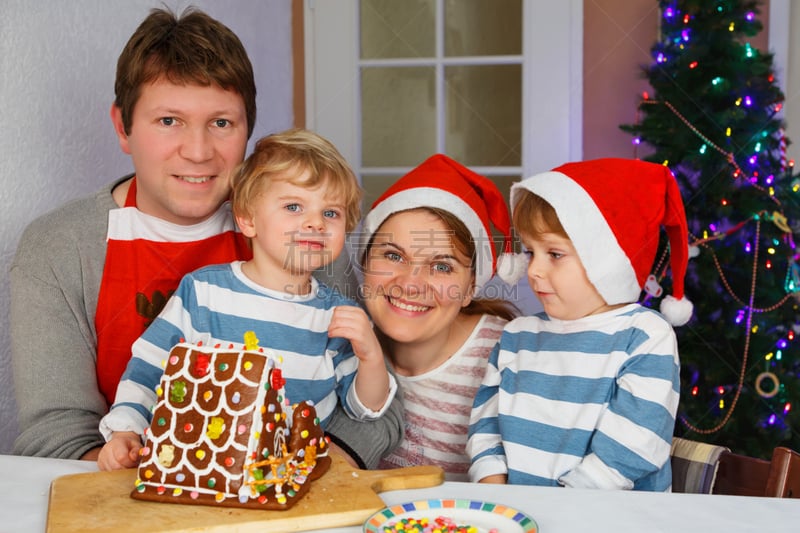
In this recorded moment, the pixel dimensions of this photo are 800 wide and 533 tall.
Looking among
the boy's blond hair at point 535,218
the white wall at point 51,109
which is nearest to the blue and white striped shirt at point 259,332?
the boy's blond hair at point 535,218

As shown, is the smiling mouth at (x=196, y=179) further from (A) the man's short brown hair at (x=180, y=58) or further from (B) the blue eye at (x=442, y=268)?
(B) the blue eye at (x=442, y=268)

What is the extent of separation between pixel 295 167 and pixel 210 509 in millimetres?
713

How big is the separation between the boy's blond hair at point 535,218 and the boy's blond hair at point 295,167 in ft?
1.11

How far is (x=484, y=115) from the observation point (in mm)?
3637

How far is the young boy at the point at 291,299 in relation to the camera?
148 centimetres

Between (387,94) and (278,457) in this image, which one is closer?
(278,457)

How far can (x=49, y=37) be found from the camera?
184 centimetres

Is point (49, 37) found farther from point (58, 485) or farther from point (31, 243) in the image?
point (58, 485)

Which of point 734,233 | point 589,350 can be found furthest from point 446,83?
point 589,350

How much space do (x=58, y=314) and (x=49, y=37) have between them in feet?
2.28

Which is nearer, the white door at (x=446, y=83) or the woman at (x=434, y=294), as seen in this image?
the woman at (x=434, y=294)

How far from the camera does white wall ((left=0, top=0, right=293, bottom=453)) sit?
1.74 metres

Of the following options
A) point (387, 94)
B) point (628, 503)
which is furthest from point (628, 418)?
point (387, 94)

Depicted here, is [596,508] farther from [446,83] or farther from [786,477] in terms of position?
[446,83]
